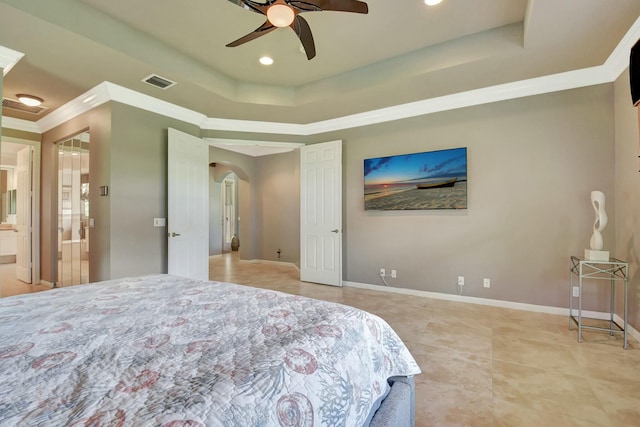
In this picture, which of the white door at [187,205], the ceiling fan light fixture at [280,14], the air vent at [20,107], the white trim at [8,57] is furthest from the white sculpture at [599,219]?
the air vent at [20,107]

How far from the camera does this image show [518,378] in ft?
6.54

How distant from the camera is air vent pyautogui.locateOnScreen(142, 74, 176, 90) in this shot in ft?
10.3

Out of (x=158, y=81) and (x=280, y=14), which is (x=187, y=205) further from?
(x=280, y=14)

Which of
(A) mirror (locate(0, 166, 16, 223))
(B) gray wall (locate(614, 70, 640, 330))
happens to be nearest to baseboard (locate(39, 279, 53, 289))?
(A) mirror (locate(0, 166, 16, 223))

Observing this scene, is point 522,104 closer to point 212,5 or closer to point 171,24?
point 212,5

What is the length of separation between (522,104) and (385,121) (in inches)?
63.8

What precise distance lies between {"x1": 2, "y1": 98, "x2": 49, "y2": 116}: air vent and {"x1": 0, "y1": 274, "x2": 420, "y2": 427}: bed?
3.67m

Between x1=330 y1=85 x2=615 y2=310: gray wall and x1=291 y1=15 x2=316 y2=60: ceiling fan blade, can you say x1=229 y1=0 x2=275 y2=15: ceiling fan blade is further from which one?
x1=330 y1=85 x2=615 y2=310: gray wall

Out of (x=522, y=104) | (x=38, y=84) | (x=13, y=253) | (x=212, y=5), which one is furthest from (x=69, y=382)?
(x=13, y=253)

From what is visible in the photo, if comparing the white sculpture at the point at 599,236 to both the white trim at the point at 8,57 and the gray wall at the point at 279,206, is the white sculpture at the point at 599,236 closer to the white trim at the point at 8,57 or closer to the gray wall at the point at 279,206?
the gray wall at the point at 279,206

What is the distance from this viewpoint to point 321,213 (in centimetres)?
469

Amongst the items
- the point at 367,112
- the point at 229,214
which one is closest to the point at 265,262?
the point at 229,214

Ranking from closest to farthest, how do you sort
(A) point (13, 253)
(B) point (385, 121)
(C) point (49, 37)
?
1. (C) point (49, 37)
2. (B) point (385, 121)
3. (A) point (13, 253)

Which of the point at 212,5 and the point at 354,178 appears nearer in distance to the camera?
the point at 212,5
